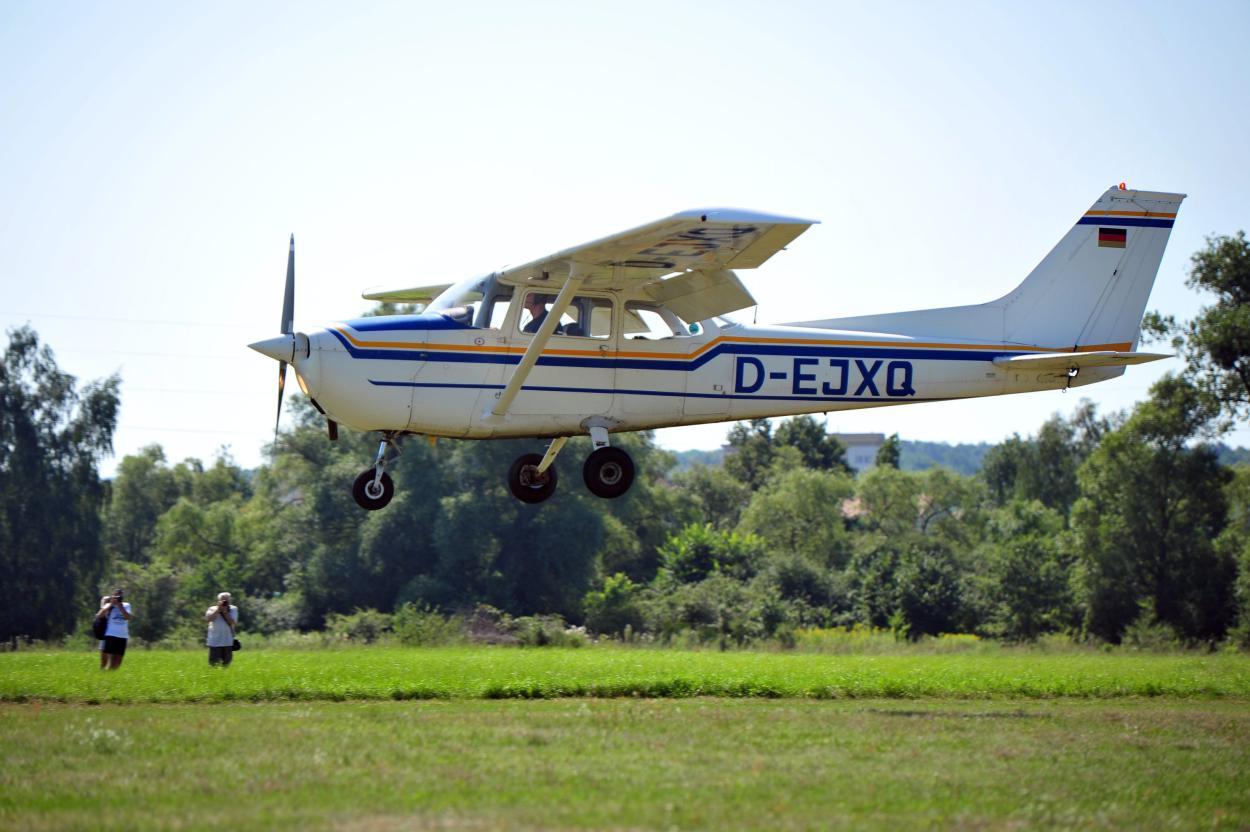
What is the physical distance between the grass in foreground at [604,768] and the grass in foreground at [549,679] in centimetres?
96

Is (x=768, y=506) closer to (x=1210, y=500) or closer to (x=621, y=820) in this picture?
(x=1210, y=500)

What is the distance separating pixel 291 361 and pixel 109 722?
4213 millimetres

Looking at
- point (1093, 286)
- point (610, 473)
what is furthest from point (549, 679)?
point (1093, 286)

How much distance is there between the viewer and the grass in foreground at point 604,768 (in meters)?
7.95

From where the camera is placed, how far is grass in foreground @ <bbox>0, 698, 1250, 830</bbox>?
7.95 meters

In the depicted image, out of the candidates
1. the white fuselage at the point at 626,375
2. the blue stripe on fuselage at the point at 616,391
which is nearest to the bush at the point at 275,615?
the white fuselage at the point at 626,375

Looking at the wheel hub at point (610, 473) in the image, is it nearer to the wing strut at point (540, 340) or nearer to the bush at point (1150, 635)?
the wing strut at point (540, 340)

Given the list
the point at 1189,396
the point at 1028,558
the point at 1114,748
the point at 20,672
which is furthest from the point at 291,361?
the point at 1028,558

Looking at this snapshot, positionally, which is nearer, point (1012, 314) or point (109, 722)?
point (109, 722)

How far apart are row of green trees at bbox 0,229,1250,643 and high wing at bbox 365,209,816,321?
27.1 metres

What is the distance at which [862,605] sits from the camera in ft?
181

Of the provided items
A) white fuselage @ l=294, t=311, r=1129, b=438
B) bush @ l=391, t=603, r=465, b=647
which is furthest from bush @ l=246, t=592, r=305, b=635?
white fuselage @ l=294, t=311, r=1129, b=438

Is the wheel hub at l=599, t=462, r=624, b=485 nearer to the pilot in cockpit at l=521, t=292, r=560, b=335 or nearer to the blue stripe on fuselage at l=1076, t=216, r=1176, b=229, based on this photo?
the pilot in cockpit at l=521, t=292, r=560, b=335

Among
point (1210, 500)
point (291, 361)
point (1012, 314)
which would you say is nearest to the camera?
point (291, 361)
